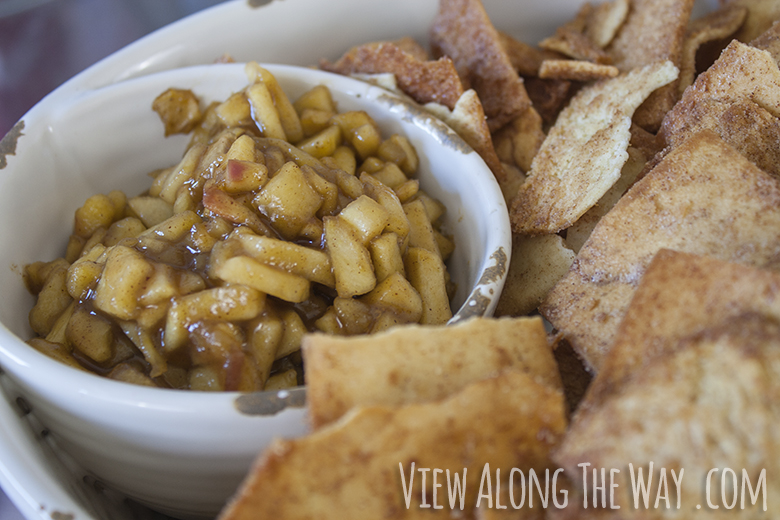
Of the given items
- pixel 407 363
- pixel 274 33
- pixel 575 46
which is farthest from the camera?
pixel 274 33

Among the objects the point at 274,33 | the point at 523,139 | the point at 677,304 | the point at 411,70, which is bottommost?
the point at 523,139

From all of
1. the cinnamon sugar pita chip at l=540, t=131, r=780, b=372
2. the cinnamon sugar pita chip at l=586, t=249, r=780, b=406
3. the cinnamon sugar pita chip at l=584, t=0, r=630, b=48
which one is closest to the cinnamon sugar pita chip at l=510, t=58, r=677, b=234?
the cinnamon sugar pita chip at l=540, t=131, r=780, b=372

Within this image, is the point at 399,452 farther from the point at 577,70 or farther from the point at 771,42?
the point at 771,42

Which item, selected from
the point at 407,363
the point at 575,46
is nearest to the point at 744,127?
the point at 575,46

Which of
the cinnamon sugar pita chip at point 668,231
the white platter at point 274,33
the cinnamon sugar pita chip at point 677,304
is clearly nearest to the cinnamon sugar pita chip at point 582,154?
the cinnamon sugar pita chip at point 668,231

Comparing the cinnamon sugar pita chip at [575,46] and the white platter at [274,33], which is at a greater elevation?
the white platter at [274,33]

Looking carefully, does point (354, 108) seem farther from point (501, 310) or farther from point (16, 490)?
point (16, 490)

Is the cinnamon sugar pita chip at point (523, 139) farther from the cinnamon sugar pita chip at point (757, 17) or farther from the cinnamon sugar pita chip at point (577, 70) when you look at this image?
the cinnamon sugar pita chip at point (757, 17)

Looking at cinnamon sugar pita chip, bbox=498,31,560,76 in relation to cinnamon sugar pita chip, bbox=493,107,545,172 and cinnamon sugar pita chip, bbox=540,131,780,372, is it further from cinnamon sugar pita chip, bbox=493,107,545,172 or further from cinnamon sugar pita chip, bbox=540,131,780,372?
cinnamon sugar pita chip, bbox=540,131,780,372
